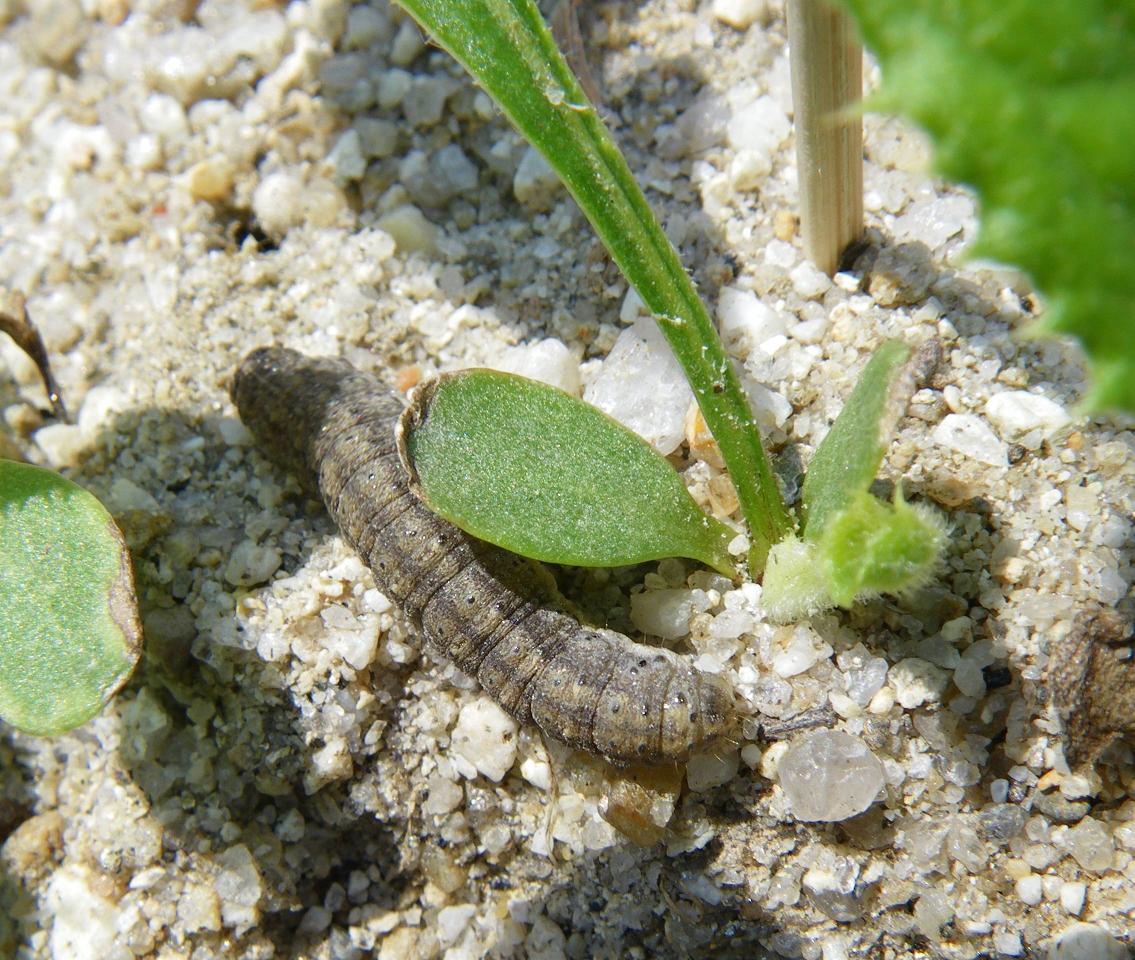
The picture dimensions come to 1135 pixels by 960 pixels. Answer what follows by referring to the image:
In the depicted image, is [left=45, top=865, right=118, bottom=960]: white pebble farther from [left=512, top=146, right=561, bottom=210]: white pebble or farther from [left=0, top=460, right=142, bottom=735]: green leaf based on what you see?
[left=512, top=146, right=561, bottom=210]: white pebble

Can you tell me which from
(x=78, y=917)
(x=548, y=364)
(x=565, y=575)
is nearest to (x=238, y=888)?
(x=78, y=917)

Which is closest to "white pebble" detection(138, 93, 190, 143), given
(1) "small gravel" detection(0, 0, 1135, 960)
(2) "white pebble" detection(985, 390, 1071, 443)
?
(1) "small gravel" detection(0, 0, 1135, 960)

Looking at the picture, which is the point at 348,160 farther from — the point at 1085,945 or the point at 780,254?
the point at 1085,945

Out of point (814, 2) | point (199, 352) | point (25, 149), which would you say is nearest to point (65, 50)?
point (25, 149)

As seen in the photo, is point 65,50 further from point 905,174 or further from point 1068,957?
point 1068,957

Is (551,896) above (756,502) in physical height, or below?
below

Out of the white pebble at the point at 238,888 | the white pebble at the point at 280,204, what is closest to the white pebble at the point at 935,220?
the white pebble at the point at 280,204

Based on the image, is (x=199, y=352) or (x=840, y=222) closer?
(x=840, y=222)
